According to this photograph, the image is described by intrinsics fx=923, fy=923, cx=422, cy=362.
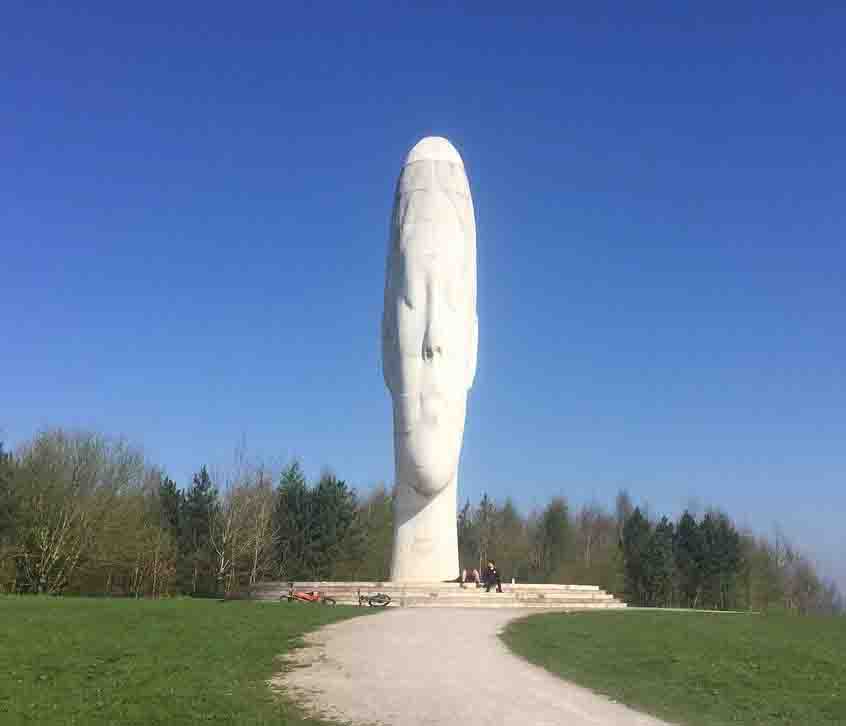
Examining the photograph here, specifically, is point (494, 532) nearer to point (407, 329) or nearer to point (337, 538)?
point (337, 538)

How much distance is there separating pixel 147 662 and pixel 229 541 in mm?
28888

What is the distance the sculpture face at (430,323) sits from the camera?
26.9 meters

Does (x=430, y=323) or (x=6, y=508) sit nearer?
(x=430, y=323)

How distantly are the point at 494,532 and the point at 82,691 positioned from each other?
2165 inches

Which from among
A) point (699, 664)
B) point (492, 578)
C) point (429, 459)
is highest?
point (429, 459)

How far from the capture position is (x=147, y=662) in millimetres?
12461

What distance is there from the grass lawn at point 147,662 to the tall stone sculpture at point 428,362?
7.87 meters

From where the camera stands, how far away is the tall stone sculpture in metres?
26.8

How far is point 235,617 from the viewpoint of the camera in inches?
671

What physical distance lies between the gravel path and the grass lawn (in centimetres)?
61

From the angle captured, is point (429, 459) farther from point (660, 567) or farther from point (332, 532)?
point (660, 567)

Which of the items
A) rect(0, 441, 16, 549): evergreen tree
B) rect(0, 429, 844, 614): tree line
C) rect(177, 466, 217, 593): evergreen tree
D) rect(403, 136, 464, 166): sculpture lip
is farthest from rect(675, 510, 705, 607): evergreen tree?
rect(0, 441, 16, 549): evergreen tree

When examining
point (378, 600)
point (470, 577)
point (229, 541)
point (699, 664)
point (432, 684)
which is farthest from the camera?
point (229, 541)

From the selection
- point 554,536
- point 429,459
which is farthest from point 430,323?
point 554,536
